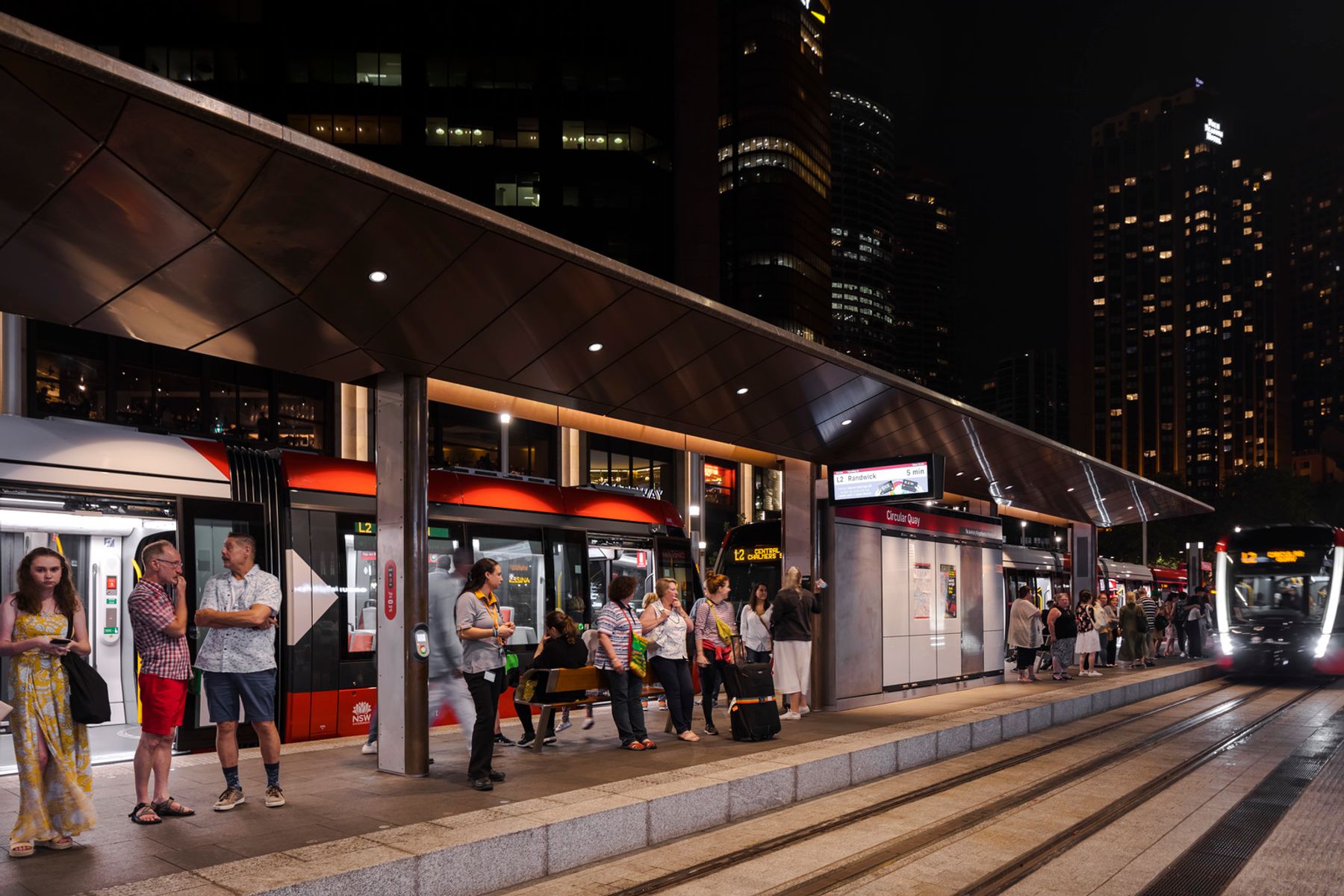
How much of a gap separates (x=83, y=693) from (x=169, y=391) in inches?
909

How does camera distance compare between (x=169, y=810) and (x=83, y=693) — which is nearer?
(x=83, y=693)

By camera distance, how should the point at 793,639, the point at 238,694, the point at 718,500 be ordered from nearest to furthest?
the point at 238,694 < the point at 793,639 < the point at 718,500

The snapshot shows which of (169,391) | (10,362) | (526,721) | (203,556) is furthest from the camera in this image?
(169,391)

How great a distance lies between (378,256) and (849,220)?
7349 inches

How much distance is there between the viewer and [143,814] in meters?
6.35

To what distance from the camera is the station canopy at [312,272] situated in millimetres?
5273

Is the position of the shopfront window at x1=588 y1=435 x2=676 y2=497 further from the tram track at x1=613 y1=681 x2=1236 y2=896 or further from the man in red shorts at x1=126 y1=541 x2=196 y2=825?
the man in red shorts at x1=126 y1=541 x2=196 y2=825

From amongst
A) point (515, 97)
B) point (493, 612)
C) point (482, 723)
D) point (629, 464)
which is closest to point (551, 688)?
point (493, 612)

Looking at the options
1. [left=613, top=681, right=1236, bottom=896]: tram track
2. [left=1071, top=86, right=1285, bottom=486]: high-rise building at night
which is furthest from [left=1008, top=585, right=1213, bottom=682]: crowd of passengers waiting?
[left=1071, top=86, right=1285, bottom=486]: high-rise building at night

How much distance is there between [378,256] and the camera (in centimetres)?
707

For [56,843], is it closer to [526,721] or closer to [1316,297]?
[526,721]

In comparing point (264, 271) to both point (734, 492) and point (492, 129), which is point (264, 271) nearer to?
point (492, 129)

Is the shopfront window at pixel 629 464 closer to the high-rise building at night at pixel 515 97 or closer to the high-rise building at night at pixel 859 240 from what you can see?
the high-rise building at night at pixel 515 97

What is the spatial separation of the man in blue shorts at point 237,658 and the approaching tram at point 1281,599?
21350 mm
